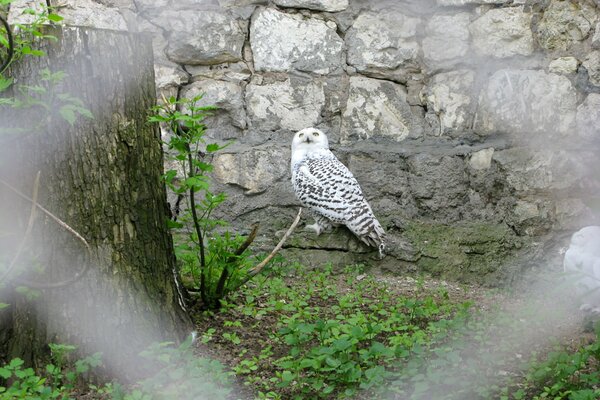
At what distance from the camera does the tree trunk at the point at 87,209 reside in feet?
8.92

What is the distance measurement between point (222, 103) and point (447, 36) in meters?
1.38

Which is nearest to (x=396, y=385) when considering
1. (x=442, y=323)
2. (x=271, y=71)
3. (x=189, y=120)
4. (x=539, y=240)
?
(x=442, y=323)

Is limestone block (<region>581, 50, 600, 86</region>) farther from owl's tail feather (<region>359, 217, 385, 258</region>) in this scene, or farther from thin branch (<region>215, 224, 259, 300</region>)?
thin branch (<region>215, 224, 259, 300</region>)

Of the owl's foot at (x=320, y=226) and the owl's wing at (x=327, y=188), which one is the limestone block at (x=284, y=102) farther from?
the owl's foot at (x=320, y=226)

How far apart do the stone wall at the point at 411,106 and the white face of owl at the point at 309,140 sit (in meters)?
0.18

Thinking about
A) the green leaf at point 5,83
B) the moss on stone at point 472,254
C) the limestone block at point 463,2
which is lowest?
the moss on stone at point 472,254

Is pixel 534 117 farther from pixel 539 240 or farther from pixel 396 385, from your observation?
pixel 396 385

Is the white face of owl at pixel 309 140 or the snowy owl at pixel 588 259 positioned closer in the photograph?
the snowy owl at pixel 588 259

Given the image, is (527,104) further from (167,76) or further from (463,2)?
(167,76)

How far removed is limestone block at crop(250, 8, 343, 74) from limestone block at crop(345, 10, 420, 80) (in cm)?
11

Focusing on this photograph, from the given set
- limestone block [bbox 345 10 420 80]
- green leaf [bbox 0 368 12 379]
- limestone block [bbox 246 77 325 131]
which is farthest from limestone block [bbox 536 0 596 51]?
green leaf [bbox 0 368 12 379]

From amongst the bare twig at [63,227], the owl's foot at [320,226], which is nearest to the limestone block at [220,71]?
the owl's foot at [320,226]

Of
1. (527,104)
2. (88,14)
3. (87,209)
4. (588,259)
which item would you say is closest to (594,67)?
(527,104)

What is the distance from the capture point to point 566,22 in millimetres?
4453
